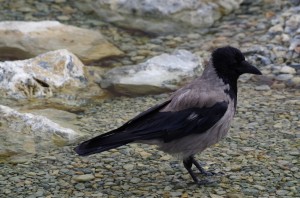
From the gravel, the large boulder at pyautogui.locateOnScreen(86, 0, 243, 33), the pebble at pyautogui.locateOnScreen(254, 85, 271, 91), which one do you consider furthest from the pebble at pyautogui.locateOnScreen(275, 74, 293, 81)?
the large boulder at pyautogui.locateOnScreen(86, 0, 243, 33)

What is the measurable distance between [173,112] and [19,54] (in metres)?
3.35

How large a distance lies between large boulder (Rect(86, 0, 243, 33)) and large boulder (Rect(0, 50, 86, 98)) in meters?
1.68

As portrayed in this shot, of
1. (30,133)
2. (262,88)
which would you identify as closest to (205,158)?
(30,133)

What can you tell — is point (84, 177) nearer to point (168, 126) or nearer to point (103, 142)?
point (103, 142)

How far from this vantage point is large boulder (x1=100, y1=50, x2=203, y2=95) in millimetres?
7316

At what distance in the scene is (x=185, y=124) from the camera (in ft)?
16.9

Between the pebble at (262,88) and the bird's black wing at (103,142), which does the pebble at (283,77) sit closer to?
the pebble at (262,88)

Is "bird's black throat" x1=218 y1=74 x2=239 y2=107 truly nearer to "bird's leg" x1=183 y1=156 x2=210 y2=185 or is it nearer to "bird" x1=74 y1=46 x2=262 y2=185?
"bird" x1=74 y1=46 x2=262 y2=185

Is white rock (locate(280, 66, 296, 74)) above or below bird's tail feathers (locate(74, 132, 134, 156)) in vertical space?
above

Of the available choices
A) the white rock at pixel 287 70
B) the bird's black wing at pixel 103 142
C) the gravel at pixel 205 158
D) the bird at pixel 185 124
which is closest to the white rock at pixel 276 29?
the gravel at pixel 205 158

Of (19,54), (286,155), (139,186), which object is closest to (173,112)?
(139,186)

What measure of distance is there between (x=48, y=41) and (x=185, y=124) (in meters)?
3.48

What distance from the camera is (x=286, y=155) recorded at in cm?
576

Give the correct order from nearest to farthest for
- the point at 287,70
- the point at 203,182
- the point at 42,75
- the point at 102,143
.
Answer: the point at 102,143 → the point at 203,182 → the point at 42,75 → the point at 287,70
